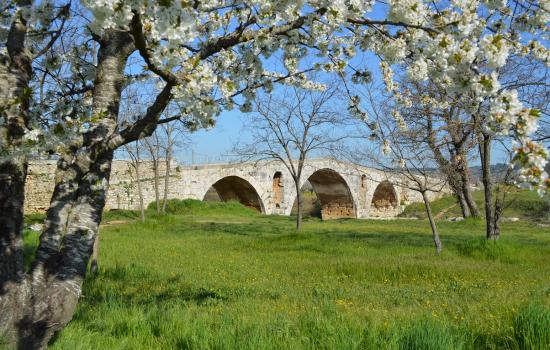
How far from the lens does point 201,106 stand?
3.54 metres

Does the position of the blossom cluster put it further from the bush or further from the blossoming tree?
the bush

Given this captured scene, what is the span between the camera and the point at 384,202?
190 feet

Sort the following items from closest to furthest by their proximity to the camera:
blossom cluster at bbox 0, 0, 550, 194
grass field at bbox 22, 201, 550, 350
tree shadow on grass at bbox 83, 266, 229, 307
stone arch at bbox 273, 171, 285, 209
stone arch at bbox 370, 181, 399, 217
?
blossom cluster at bbox 0, 0, 550, 194, grass field at bbox 22, 201, 550, 350, tree shadow on grass at bbox 83, 266, 229, 307, stone arch at bbox 273, 171, 285, 209, stone arch at bbox 370, 181, 399, 217

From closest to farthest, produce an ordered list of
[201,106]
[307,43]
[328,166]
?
1. [201,106]
2. [307,43]
3. [328,166]

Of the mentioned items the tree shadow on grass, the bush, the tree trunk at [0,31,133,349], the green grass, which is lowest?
the tree shadow on grass

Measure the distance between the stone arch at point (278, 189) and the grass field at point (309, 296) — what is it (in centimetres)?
2596

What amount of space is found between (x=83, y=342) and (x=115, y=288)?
3771 millimetres

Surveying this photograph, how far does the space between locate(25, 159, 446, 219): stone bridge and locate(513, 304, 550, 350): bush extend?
48.2 feet

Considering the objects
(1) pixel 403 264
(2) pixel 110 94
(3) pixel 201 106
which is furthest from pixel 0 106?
(1) pixel 403 264

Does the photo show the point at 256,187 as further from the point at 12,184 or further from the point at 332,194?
the point at 12,184

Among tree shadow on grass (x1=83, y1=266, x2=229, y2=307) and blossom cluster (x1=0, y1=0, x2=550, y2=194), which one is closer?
blossom cluster (x1=0, y1=0, x2=550, y2=194)

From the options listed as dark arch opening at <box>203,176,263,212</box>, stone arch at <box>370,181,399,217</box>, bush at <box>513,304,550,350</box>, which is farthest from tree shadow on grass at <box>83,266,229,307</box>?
stone arch at <box>370,181,399,217</box>

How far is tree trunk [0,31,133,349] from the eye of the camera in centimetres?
416

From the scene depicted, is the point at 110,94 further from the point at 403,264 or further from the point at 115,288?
the point at 403,264
